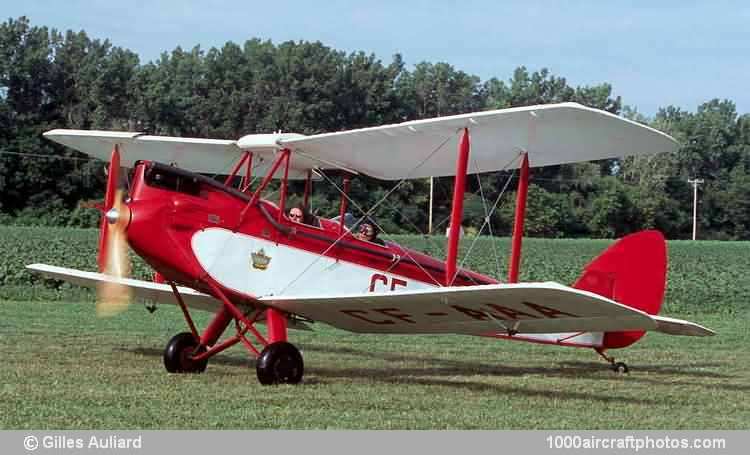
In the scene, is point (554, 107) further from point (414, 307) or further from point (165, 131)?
point (165, 131)

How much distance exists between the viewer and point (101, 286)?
12055mm

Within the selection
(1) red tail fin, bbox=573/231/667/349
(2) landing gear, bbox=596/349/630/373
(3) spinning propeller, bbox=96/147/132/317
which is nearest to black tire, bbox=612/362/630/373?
(2) landing gear, bbox=596/349/630/373

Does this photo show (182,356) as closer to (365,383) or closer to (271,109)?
(365,383)

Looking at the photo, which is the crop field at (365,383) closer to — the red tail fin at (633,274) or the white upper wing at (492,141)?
the red tail fin at (633,274)

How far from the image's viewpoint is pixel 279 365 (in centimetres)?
905

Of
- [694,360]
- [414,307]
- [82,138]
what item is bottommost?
[694,360]

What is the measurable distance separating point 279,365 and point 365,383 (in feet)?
3.19

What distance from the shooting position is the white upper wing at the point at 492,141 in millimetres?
8773

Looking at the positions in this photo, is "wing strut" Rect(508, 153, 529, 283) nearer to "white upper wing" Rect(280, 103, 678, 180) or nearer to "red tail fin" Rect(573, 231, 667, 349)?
"white upper wing" Rect(280, 103, 678, 180)

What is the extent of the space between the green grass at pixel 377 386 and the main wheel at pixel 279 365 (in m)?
0.17

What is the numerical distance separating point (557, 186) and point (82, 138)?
4569 centimetres

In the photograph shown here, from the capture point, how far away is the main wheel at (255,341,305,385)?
8.97 metres

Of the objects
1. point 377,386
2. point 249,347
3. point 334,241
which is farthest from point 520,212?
point 249,347
